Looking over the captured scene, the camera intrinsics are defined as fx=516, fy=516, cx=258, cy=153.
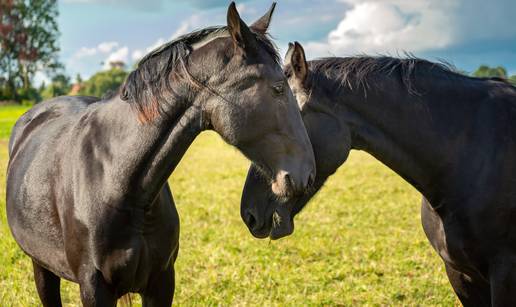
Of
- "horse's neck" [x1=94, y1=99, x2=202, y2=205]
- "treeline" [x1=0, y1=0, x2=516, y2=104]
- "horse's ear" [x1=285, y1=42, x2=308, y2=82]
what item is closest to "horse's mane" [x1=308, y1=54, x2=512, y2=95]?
"horse's ear" [x1=285, y1=42, x2=308, y2=82]

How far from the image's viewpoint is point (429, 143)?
2965 mm

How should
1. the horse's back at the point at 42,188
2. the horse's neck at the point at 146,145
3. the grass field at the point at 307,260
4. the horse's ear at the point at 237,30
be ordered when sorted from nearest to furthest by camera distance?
the horse's ear at the point at 237,30 < the horse's neck at the point at 146,145 < the horse's back at the point at 42,188 < the grass field at the point at 307,260

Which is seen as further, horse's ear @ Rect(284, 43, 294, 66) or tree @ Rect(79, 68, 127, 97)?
tree @ Rect(79, 68, 127, 97)

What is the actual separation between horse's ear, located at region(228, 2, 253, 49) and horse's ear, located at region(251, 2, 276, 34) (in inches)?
7.2

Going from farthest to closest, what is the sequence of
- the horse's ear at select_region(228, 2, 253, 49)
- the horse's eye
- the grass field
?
the grass field → the horse's eye → the horse's ear at select_region(228, 2, 253, 49)

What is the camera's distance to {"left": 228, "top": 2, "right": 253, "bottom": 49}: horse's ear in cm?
215

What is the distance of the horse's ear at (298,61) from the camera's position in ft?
9.30

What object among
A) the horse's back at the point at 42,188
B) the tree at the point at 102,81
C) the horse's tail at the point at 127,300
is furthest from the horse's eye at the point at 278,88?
the tree at the point at 102,81

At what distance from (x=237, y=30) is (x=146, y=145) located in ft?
2.32

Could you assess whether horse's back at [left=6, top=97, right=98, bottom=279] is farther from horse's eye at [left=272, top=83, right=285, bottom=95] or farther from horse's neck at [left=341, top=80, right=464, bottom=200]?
horse's neck at [left=341, top=80, right=464, bottom=200]

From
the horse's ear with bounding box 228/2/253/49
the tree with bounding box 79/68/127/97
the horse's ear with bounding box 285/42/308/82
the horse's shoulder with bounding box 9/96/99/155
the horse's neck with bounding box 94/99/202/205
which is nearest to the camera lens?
the horse's ear with bounding box 228/2/253/49

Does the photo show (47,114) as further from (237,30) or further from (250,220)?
(237,30)

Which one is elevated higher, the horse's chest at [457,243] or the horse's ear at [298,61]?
the horse's ear at [298,61]

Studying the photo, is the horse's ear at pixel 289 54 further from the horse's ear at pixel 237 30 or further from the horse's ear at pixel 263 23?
the horse's ear at pixel 237 30
